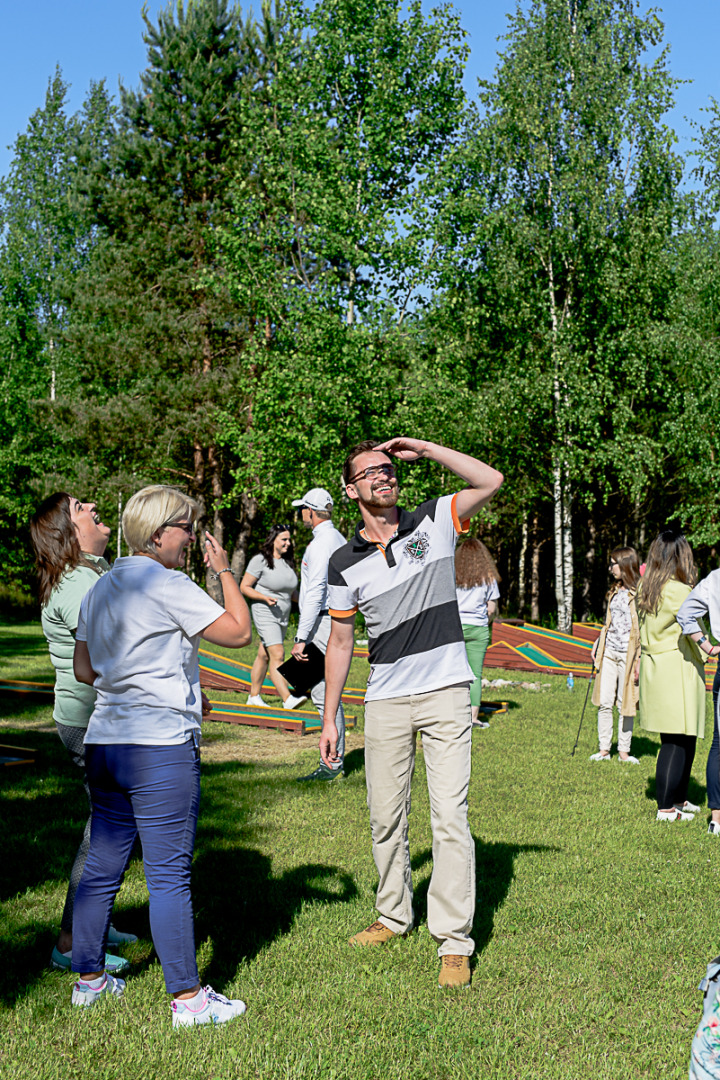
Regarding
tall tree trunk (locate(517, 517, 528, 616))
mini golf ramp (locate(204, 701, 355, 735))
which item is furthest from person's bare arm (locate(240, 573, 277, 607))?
tall tree trunk (locate(517, 517, 528, 616))

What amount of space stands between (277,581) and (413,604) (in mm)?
6857

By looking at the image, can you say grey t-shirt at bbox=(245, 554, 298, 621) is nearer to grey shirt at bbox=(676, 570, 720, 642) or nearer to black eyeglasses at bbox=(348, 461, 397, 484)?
grey shirt at bbox=(676, 570, 720, 642)

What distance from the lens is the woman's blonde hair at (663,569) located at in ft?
24.7

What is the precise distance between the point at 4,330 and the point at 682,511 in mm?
24128

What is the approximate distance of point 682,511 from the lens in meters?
26.1

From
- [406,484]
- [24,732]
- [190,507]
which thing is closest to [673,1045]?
[190,507]

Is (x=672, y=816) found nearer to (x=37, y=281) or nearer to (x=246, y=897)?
(x=246, y=897)

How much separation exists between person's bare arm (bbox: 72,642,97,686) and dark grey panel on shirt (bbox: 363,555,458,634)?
129 cm

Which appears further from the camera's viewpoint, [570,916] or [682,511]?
[682,511]

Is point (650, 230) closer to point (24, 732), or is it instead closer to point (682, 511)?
point (682, 511)

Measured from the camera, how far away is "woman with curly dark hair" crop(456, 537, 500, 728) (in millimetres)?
10430

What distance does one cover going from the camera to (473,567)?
10453 millimetres

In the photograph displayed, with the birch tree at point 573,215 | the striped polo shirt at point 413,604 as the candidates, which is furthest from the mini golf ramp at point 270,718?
the birch tree at point 573,215

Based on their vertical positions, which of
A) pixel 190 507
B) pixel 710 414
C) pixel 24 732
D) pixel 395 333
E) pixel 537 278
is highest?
pixel 537 278
